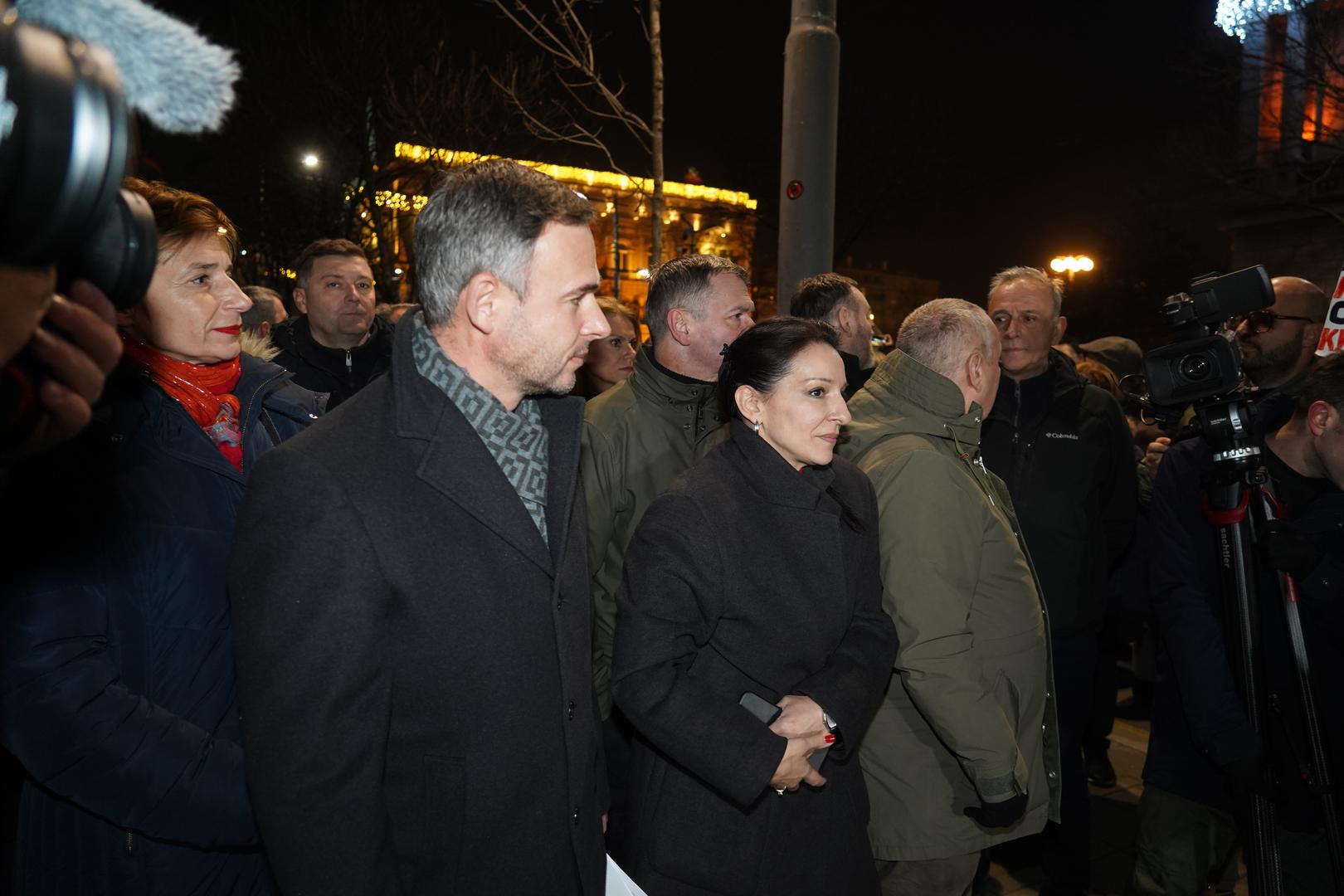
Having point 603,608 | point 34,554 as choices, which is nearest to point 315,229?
point 603,608

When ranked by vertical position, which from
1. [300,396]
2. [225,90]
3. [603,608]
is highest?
[225,90]

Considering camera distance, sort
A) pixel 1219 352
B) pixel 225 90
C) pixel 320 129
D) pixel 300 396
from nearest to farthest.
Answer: pixel 225 90 < pixel 300 396 < pixel 1219 352 < pixel 320 129

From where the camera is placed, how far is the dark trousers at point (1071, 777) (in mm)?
3705

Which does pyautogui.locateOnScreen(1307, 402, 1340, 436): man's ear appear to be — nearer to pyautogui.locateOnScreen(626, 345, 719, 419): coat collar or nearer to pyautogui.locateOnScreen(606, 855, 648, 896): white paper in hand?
pyautogui.locateOnScreen(626, 345, 719, 419): coat collar

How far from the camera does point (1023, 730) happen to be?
114 inches

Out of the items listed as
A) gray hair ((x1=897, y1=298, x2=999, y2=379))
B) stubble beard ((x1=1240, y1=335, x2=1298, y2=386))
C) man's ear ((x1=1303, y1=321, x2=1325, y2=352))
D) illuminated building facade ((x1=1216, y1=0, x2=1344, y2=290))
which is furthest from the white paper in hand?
illuminated building facade ((x1=1216, y1=0, x2=1344, y2=290))

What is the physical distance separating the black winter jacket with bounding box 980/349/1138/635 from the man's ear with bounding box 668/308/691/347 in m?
1.43

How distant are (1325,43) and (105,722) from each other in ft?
50.4

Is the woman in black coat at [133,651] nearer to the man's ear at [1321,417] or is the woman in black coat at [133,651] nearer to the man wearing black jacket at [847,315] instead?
the man wearing black jacket at [847,315]

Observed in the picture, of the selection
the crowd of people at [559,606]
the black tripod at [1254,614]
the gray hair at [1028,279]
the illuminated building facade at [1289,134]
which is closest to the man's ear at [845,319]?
the gray hair at [1028,279]

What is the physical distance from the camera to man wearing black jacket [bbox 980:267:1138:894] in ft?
12.6

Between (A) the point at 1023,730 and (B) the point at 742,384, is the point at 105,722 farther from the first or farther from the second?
(A) the point at 1023,730

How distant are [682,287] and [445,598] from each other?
2.27 meters

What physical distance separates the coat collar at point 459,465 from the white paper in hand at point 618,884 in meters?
0.82
